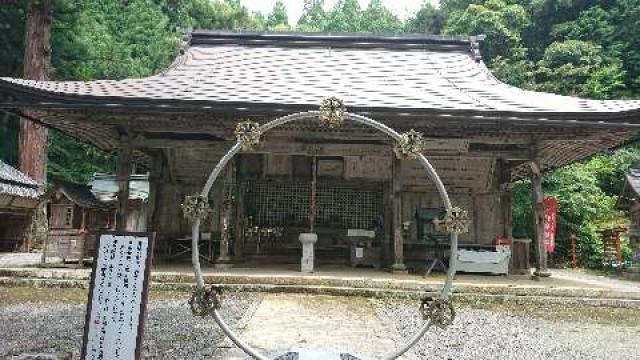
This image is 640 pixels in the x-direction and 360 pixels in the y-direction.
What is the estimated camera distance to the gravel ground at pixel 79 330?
4.12m

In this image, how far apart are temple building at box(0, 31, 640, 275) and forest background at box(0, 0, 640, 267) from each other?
4.30 m

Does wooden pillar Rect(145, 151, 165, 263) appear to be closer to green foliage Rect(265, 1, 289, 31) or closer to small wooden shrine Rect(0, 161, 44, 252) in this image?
small wooden shrine Rect(0, 161, 44, 252)

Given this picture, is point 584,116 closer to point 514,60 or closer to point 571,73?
point 571,73

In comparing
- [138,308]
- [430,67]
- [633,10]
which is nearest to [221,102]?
[138,308]

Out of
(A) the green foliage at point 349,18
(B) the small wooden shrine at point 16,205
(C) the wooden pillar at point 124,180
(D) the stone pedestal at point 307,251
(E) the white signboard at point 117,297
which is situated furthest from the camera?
(A) the green foliage at point 349,18

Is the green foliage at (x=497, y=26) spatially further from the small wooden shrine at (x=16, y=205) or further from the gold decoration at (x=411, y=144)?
the gold decoration at (x=411, y=144)

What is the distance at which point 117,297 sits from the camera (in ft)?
10.7

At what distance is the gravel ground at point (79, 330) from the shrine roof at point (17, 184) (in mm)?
7963

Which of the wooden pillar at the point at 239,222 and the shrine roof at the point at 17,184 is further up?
→ the shrine roof at the point at 17,184

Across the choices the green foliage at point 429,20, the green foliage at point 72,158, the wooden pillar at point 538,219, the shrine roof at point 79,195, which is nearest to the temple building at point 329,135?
the wooden pillar at point 538,219

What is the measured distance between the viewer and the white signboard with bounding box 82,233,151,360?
3.16 metres

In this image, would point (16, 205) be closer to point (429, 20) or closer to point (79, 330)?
point (79, 330)

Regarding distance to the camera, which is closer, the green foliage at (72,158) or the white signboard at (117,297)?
the white signboard at (117,297)

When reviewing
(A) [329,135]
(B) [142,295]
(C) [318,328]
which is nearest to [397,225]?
(A) [329,135]
